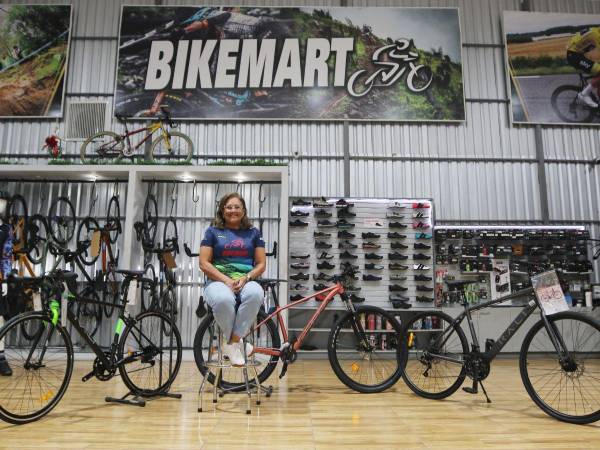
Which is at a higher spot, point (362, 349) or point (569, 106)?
point (569, 106)

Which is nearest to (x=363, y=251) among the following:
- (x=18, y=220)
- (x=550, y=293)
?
(x=550, y=293)

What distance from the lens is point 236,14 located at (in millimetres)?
8555

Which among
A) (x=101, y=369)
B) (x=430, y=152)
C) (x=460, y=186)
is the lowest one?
(x=101, y=369)

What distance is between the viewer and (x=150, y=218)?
6.86 m

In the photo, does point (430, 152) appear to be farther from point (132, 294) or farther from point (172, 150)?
point (132, 294)

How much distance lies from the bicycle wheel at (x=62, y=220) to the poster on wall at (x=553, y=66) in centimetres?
837

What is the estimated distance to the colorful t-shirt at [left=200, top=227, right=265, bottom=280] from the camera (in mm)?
3574

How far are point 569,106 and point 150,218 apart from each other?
8.13m

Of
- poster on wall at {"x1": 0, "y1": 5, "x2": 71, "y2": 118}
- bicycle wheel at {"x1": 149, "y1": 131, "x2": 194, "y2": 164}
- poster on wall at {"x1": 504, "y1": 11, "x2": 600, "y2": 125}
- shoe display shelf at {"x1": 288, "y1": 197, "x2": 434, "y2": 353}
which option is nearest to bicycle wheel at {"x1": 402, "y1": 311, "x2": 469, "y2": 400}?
shoe display shelf at {"x1": 288, "y1": 197, "x2": 434, "y2": 353}

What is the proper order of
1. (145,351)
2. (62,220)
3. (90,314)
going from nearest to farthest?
(145,351) → (90,314) → (62,220)

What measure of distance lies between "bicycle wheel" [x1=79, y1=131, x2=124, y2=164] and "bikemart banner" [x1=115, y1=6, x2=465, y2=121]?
2.29 feet

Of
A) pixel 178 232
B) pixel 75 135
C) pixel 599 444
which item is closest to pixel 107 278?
pixel 178 232

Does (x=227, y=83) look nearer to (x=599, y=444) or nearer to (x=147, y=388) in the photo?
(x=147, y=388)

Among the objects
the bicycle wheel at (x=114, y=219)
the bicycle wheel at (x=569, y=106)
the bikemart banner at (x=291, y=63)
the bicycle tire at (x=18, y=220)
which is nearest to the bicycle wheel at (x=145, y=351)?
the bicycle wheel at (x=114, y=219)
